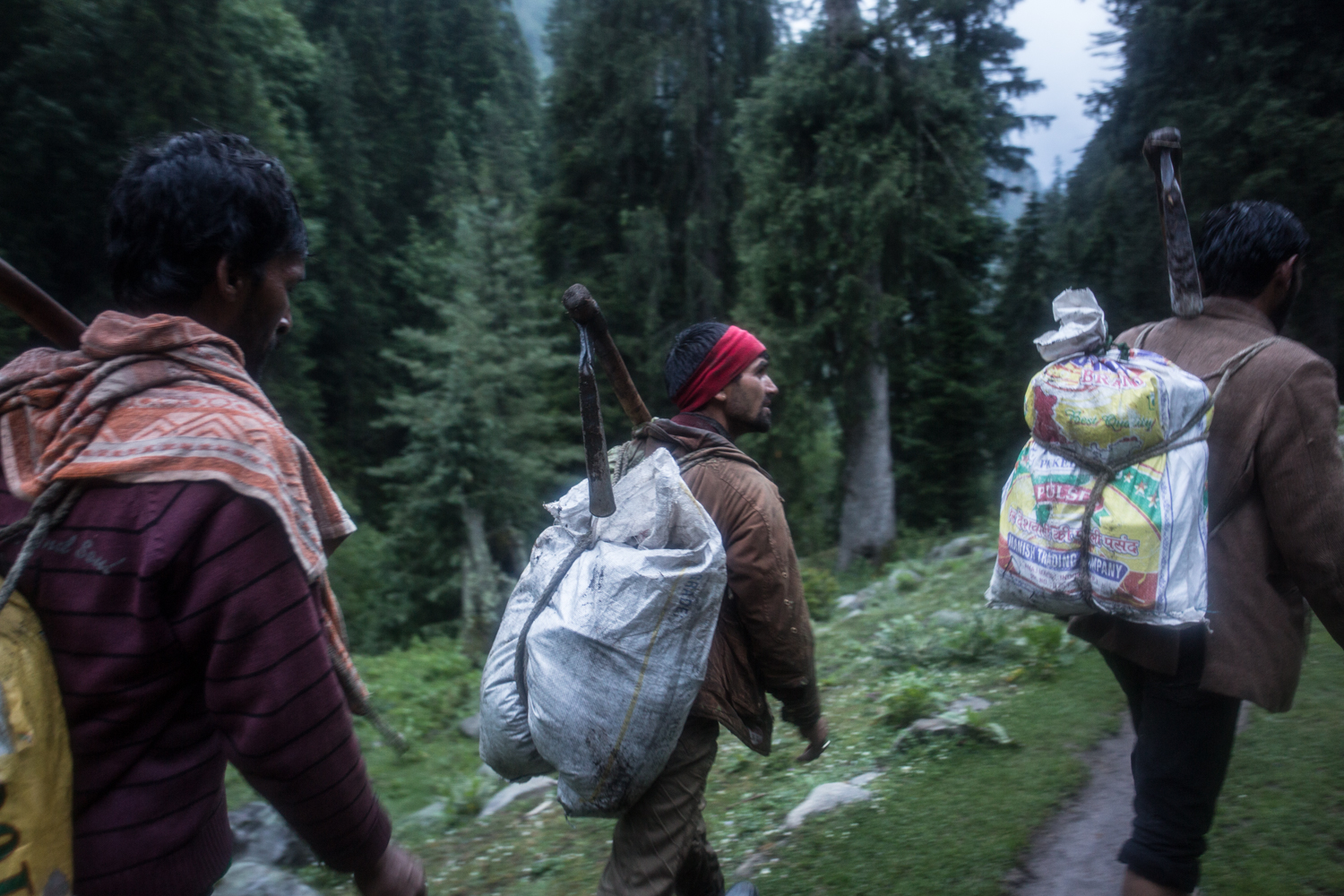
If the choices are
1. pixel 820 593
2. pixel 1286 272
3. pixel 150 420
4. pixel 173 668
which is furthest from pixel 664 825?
pixel 820 593

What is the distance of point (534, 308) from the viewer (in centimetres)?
2027

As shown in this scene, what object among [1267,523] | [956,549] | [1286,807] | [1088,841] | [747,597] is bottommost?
[956,549]

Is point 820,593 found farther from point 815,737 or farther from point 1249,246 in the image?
point 1249,246

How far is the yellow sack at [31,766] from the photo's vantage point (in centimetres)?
126

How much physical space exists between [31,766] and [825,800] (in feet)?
11.1

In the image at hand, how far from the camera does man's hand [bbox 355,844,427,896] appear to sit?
5.26 feet

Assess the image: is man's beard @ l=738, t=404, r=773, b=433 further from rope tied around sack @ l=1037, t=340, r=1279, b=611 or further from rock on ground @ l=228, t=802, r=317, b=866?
rock on ground @ l=228, t=802, r=317, b=866

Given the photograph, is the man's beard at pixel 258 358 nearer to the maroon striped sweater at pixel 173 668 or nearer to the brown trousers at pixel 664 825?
the maroon striped sweater at pixel 173 668

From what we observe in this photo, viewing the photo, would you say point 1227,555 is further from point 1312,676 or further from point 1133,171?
point 1133,171

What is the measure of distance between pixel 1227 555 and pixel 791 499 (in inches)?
603

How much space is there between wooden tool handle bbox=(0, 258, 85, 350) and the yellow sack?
0.53m

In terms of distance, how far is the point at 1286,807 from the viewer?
11.6ft

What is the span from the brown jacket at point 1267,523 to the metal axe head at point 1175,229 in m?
0.14

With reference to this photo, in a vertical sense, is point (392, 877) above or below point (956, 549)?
above
